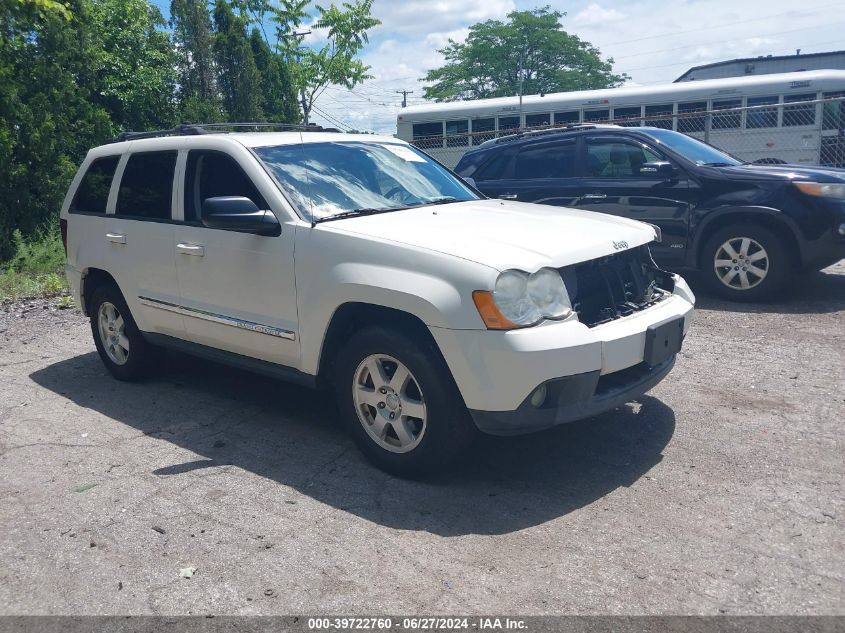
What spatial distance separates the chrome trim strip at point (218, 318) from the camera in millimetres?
4480

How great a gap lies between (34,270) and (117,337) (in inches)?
212

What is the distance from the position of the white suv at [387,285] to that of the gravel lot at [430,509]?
0.44 metres

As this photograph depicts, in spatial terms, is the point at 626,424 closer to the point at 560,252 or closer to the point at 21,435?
the point at 560,252

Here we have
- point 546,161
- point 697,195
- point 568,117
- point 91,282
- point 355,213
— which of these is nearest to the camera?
point 355,213

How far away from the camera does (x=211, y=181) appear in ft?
16.4

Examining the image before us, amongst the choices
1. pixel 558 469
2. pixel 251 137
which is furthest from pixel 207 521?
pixel 251 137

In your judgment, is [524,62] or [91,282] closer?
[91,282]

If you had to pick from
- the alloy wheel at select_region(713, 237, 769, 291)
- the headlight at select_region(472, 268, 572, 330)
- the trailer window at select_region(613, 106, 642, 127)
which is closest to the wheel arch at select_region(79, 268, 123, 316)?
the headlight at select_region(472, 268, 572, 330)

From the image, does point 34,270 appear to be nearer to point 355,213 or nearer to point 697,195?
point 355,213

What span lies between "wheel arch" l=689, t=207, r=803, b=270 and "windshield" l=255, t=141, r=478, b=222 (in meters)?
3.47

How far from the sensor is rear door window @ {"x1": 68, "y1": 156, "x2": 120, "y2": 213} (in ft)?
19.5

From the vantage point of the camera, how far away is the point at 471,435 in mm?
3855

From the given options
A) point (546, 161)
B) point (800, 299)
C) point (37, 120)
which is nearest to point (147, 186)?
point (546, 161)

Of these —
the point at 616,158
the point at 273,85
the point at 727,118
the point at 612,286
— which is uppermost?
the point at 273,85
